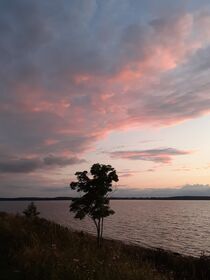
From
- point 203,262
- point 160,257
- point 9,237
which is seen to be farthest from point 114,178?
point 9,237

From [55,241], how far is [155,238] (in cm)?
6084

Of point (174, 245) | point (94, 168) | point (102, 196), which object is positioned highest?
point (94, 168)

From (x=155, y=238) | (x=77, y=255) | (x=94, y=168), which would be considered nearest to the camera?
(x=77, y=255)

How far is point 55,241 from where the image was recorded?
1370 centimetres

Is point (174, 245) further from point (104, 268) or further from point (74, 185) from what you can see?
point (104, 268)

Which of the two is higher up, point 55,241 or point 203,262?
point 55,241

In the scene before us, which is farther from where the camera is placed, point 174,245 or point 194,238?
point 194,238

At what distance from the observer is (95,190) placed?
39.8m

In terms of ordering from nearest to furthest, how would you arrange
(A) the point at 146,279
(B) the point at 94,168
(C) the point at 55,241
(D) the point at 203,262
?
(A) the point at 146,279
(C) the point at 55,241
(D) the point at 203,262
(B) the point at 94,168

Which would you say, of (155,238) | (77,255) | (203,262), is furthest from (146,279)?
(155,238)

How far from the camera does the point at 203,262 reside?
22094 mm

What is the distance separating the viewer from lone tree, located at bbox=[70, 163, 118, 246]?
3991 centimetres

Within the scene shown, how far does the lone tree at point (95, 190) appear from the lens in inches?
1571

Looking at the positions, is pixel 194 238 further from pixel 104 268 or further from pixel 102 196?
pixel 104 268
